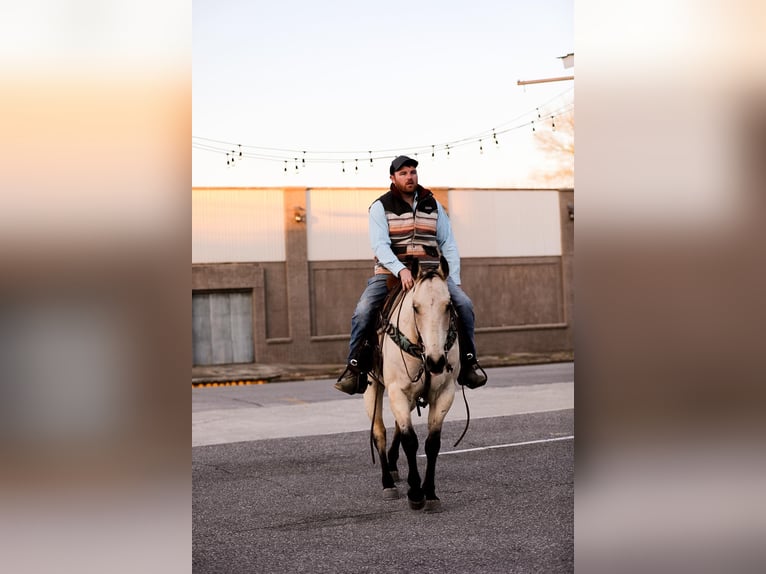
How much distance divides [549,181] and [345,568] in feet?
122

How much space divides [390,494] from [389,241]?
2.10 meters

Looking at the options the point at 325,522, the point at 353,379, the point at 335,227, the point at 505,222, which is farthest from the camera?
the point at 505,222

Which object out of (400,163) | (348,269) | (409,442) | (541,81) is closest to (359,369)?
(409,442)

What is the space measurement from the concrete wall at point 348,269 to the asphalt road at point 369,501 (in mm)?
18599

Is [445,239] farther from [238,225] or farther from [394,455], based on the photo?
[238,225]

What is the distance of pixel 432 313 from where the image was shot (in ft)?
26.7

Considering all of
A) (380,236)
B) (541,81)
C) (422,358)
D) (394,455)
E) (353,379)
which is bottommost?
(394,455)

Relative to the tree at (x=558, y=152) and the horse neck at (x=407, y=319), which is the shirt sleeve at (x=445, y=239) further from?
the tree at (x=558, y=152)

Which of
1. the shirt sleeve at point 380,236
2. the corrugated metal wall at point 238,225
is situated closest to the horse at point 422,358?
the shirt sleeve at point 380,236

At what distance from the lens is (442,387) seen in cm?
868

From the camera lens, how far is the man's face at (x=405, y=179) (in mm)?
8953
